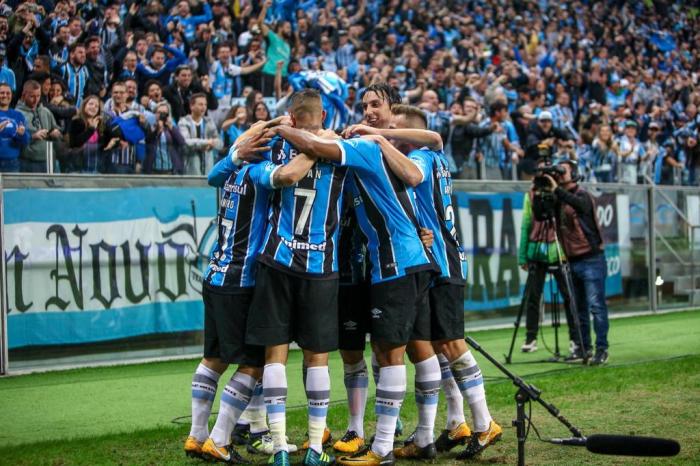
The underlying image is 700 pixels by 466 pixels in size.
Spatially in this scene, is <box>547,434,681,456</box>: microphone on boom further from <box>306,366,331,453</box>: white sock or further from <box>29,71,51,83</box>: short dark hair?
<box>29,71,51,83</box>: short dark hair

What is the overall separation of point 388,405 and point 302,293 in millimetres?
861

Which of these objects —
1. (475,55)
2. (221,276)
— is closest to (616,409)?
(221,276)

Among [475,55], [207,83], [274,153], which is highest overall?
[475,55]

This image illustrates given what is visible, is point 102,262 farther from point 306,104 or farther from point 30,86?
point 306,104

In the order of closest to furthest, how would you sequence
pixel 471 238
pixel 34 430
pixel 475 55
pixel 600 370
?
1. pixel 34 430
2. pixel 600 370
3. pixel 471 238
4. pixel 475 55

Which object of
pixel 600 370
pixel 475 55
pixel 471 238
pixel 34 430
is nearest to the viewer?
pixel 34 430

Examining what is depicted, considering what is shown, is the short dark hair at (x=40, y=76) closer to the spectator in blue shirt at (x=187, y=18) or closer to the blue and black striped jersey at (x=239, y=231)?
the spectator in blue shirt at (x=187, y=18)

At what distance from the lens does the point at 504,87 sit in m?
22.1

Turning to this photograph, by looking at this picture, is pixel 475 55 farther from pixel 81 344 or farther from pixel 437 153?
→ pixel 437 153

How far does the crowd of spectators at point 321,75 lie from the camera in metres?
12.3

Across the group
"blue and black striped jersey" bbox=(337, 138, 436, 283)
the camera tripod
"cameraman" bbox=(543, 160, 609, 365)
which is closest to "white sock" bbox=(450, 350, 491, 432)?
"blue and black striped jersey" bbox=(337, 138, 436, 283)

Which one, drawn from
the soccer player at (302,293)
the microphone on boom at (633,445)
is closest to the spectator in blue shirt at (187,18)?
the soccer player at (302,293)

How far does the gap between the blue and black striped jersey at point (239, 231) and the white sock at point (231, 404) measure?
58 cm

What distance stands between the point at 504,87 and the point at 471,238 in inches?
336
